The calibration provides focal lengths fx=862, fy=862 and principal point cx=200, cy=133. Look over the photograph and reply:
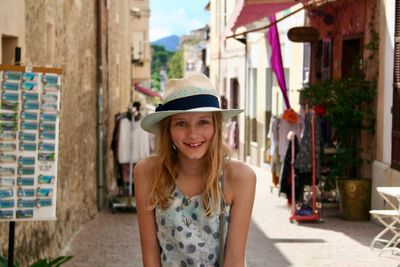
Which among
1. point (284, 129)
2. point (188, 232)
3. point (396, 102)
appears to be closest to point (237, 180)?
point (188, 232)

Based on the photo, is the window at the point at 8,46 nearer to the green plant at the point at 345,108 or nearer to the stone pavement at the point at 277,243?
the stone pavement at the point at 277,243

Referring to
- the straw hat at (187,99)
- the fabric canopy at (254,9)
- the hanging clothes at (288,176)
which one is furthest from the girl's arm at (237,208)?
the fabric canopy at (254,9)

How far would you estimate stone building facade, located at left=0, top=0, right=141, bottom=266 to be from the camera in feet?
23.8

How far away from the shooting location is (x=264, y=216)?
12.7 m

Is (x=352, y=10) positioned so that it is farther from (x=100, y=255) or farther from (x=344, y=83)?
(x=100, y=255)

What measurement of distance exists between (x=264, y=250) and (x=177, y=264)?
6772 millimetres

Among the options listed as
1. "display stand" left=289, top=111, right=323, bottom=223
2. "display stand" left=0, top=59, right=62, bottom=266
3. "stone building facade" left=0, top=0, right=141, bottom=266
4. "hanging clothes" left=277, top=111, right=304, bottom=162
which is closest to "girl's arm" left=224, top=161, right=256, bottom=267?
"display stand" left=0, top=59, right=62, bottom=266

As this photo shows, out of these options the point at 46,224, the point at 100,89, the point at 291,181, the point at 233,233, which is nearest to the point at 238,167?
the point at 233,233

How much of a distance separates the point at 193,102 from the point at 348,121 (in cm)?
917

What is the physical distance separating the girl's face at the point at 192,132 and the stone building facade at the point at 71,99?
3.52m

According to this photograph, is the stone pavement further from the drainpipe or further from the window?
the window

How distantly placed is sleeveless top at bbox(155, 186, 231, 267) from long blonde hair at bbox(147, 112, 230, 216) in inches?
1.2

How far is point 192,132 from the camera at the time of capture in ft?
10.4

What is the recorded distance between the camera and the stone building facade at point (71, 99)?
23.8 ft
